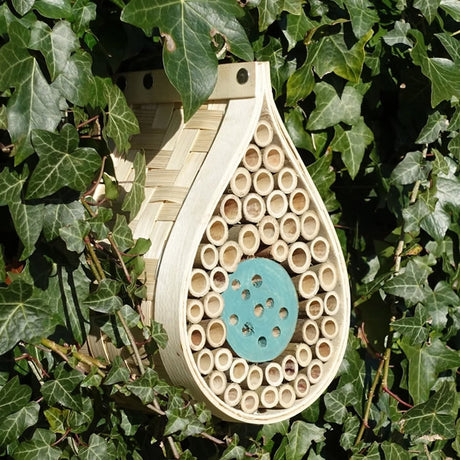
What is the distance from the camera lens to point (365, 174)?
2295 millimetres

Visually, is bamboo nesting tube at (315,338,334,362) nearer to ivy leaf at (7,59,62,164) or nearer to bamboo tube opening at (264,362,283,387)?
bamboo tube opening at (264,362,283,387)

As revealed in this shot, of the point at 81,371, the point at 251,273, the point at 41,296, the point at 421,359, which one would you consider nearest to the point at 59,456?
the point at 81,371

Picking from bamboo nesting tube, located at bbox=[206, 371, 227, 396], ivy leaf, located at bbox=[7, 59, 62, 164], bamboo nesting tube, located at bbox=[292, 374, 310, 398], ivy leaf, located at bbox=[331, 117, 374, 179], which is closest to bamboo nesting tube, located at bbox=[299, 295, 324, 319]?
bamboo nesting tube, located at bbox=[292, 374, 310, 398]

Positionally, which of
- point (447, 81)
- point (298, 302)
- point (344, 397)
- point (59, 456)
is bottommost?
point (344, 397)

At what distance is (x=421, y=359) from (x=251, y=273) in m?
0.63

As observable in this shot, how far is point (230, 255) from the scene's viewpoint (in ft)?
5.86

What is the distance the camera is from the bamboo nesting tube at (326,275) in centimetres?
192

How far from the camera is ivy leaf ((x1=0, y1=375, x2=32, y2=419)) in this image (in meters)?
1.70

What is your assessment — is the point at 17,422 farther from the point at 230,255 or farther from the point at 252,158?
the point at 252,158

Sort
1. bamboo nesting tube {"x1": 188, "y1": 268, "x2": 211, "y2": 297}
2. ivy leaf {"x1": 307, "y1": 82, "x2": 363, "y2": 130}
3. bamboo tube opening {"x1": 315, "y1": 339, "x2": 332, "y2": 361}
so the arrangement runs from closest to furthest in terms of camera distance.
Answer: bamboo nesting tube {"x1": 188, "y1": 268, "x2": 211, "y2": 297} → bamboo tube opening {"x1": 315, "y1": 339, "x2": 332, "y2": 361} → ivy leaf {"x1": 307, "y1": 82, "x2": 363, "y2": 130}

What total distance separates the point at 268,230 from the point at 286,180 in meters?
0.10

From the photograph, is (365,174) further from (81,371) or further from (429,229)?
(81,371)

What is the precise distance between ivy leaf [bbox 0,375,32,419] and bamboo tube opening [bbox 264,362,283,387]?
44 centimetres

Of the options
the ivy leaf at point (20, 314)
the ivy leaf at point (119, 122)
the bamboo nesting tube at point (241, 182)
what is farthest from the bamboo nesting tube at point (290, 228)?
the ivy leaf at point (20, 314)
